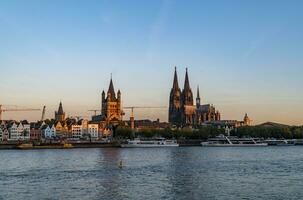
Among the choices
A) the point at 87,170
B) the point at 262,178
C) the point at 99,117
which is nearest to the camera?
the point at 262,178

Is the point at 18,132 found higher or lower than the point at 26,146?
higher

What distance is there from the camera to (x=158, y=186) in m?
35.8

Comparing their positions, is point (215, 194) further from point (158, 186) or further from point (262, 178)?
point (262, 178)

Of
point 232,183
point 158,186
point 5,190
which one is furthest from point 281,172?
point 5,190

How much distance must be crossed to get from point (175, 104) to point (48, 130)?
50850mm

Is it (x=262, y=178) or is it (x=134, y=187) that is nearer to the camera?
(x=134, y=187)

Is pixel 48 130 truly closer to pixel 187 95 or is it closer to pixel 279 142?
pixel 187 95

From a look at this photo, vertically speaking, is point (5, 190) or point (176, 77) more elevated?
point (176, 77)

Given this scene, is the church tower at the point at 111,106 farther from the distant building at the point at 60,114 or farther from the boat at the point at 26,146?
the boat at the point at 26,146

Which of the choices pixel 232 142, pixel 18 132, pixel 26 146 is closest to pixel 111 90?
pixel 18 132

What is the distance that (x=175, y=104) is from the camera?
185 metres

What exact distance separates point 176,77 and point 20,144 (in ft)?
269

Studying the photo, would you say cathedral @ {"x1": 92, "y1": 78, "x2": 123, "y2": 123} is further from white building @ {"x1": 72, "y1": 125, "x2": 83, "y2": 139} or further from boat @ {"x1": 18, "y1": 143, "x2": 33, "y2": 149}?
boat @ {"x1": 18, "y1": 143, "x2": 33, "y2": 149}

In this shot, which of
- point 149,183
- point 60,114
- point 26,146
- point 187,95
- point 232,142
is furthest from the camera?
point 60,114
